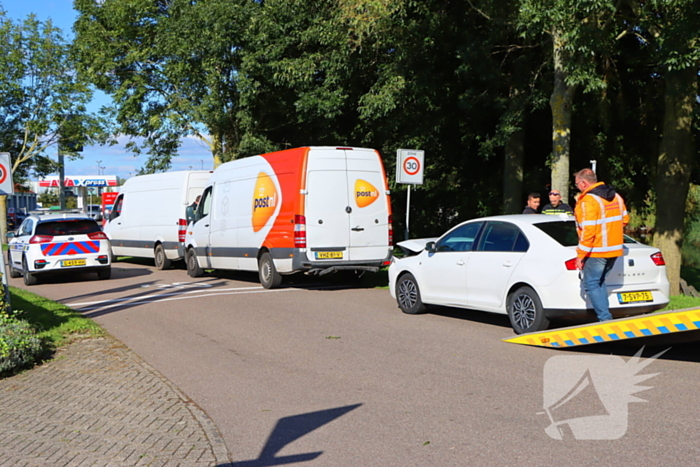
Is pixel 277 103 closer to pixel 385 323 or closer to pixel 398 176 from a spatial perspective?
pixel 398 176

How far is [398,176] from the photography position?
16484 mm

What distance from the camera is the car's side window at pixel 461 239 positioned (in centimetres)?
1032

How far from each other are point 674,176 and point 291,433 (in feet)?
37.5

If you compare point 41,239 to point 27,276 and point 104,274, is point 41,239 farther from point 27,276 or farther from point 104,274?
point 104,274

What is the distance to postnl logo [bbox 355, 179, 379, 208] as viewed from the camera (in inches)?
591

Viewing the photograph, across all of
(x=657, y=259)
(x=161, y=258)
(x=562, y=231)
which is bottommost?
(x=161, y=258)

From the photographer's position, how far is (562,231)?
928 centimetres

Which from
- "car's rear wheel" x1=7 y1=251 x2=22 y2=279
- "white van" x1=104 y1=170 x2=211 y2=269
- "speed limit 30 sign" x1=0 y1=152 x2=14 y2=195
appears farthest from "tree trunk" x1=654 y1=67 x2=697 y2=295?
"car's rear wheel" x1=7 y1=251 x2=22 y2=279

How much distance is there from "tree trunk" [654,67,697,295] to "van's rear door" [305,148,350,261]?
6.21 meters

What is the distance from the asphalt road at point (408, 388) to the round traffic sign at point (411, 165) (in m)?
5.23

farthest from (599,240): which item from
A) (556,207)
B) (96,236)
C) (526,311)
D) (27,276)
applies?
(27,276)

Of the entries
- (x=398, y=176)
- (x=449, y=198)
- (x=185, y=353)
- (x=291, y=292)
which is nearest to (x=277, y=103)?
(x=449, y=198)

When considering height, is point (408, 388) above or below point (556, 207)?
below

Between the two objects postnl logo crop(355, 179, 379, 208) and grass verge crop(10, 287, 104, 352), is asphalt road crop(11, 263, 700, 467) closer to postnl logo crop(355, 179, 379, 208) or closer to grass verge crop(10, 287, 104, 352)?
grass verge crop(10, 287, 104, 352)
